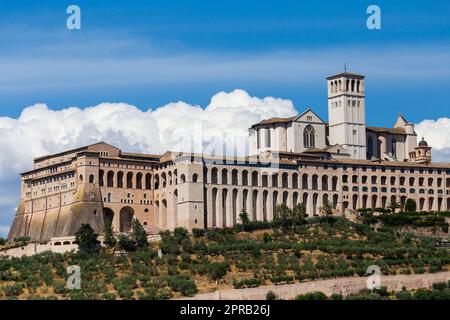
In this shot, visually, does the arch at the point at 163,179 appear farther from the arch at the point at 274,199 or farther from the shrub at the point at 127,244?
the shrub at the point at 127,244

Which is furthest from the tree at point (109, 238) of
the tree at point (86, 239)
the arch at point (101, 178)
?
the arch at point (101, 178)

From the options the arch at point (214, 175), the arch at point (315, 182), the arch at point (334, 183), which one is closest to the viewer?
the arch at point (214, 175)

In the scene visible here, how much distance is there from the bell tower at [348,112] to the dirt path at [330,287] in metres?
40.4

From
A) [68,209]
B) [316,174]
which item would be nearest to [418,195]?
[316,174]

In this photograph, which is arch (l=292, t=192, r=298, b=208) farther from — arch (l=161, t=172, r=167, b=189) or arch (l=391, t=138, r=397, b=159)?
arch (l=391, t=138, r=397, b=159)

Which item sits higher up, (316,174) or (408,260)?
(316,174)

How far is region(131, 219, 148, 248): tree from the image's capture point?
119938mm

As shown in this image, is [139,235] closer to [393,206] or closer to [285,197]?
[285,197]

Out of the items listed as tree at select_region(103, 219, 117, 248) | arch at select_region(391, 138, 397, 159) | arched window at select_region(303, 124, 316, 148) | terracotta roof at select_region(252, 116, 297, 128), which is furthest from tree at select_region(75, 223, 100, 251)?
arch at select_region(391, 138, 397, 159)

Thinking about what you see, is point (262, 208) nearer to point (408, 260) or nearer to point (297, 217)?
point (297, 217)

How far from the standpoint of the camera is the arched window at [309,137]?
14462 cm
